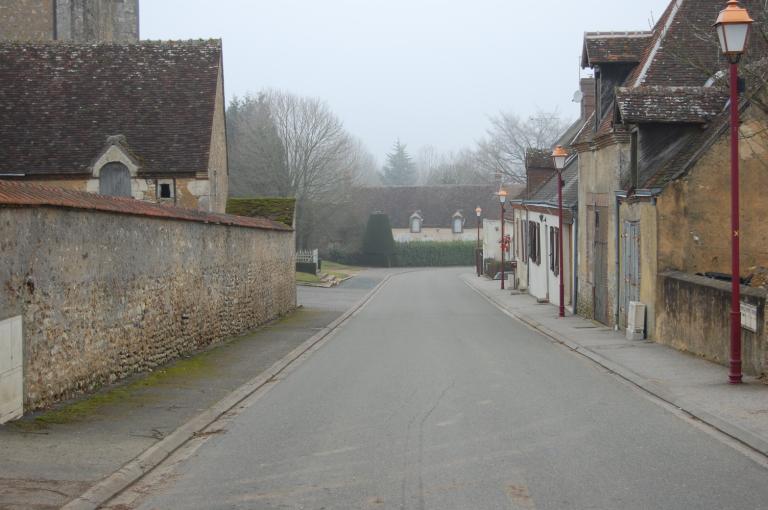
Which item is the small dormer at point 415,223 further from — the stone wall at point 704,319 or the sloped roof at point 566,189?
the stone wall at point 704,319

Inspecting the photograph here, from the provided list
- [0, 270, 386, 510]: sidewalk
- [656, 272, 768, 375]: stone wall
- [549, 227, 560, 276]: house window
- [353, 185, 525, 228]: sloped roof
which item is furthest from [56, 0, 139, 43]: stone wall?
[353, 185, 525, 228]: sloped roof

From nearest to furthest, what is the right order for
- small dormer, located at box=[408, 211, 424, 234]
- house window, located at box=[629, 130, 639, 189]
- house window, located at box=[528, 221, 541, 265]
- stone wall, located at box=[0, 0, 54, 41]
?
house window, located at box=[629, 130, 639, 189] < stone wall, located at box=[0, 0, 54, 41] < house window, located at box=[528, 221, 541, 265] < small dormer, located at box=[408, 211, 424, 234]

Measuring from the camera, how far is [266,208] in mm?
31922

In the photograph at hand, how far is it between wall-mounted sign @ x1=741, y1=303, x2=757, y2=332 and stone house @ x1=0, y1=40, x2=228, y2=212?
19.8 m

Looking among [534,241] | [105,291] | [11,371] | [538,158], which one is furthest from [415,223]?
[11,371]

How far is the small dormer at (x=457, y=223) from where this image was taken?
335 ft

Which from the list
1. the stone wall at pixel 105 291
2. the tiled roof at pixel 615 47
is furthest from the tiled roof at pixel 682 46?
the stone wall at pixel 105 291

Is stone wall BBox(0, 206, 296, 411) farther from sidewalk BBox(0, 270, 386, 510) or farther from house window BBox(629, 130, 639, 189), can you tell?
house window BBox(629, 130, 639, 189)

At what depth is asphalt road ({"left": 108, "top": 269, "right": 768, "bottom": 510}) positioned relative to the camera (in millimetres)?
7047

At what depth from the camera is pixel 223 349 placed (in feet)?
60.7

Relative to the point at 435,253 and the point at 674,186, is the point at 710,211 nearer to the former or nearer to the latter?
the point at 674,186

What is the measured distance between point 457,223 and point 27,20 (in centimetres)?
6847

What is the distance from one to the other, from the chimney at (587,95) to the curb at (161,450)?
75.5ft

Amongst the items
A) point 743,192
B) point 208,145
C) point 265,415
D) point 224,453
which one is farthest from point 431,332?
point 224,453
